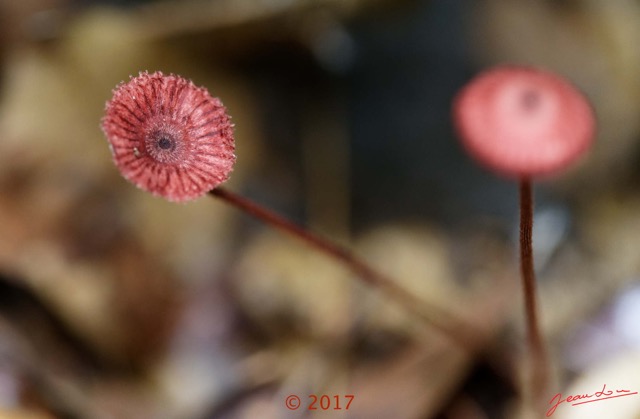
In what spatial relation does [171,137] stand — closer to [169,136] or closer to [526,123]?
[169,136]

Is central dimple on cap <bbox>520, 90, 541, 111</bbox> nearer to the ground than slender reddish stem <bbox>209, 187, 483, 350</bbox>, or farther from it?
farther from it

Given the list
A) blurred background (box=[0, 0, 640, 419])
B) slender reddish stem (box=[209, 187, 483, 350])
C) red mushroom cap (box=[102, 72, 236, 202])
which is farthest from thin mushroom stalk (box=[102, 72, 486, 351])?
blurred background (box=[0, 0, 640, 419])

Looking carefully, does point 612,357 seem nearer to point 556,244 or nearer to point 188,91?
point 556,244

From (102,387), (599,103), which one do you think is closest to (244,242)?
(102,387)

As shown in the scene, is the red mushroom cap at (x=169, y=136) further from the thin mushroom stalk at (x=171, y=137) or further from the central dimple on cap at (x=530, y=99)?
the central dimple on cap at (x=530, y=99)

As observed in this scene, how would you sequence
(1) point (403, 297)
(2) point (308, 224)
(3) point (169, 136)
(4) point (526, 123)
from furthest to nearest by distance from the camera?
(2) point (308, 224)
(1) point (403, 297)
(4) point (526, 123)
(3) point (169, 136)

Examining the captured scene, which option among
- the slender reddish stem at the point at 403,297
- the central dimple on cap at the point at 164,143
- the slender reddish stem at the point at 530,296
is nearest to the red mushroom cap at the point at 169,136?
the central dimple on cap at the point at 164,143

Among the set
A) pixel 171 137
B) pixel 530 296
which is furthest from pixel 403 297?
pixel 171 137

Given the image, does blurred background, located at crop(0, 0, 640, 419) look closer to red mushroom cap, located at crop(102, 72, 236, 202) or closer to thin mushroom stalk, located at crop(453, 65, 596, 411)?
thin mushroom stalk, located at crop(453, 65, 596, 411)
